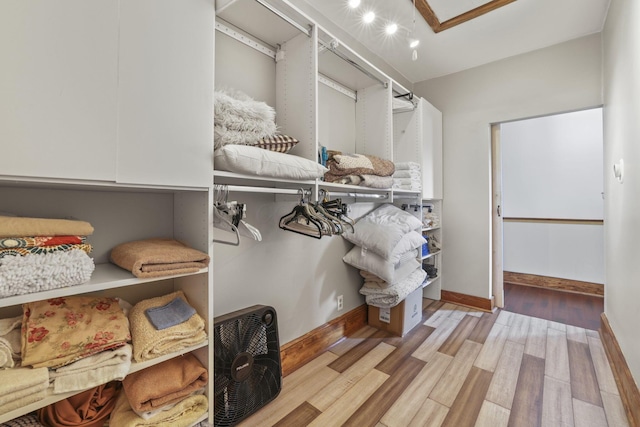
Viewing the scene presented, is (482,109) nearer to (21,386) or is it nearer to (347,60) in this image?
(347,60)

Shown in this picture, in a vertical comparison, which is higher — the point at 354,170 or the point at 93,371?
the point at 354,170

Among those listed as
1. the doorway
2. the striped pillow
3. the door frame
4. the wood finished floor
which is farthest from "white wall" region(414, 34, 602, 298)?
the striped pillow

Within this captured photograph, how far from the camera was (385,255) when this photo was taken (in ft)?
7.28

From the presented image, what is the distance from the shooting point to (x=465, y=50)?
9.18 feet

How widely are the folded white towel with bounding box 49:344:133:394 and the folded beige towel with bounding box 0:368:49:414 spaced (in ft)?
0.11

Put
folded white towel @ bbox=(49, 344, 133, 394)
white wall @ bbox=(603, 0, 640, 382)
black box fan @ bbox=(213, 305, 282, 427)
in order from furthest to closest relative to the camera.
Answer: white wall @ bbox=(603, 0, 640, 382)
black box fan @ bbox=(213, 305, 282, 427)
folded white towel @ bbox=(49, 344, 133, 394)

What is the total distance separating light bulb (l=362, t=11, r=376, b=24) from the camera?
2215 millimetres

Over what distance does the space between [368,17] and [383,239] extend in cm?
174

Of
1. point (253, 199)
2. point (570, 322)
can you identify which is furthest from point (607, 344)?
point (253, 199)

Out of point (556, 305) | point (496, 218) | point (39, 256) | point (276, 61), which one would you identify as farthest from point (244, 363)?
point (556, 305)

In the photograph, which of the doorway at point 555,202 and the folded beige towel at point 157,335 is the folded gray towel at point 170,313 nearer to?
the folded beige towel at point 157,335

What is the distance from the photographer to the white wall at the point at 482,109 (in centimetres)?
261

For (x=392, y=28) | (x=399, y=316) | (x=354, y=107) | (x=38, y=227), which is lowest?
(x=399, y=316)

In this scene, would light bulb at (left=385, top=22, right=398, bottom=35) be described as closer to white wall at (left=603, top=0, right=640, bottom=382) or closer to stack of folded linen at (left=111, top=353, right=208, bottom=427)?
white wall at (left=603, top=0, right=640, bottom=382)
